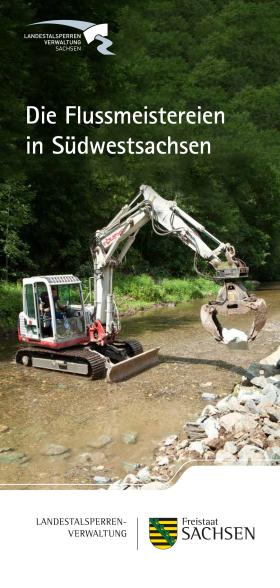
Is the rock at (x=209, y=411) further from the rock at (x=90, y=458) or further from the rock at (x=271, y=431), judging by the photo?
the rock at (x=90, y=458)

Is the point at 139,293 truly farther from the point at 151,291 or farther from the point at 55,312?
the point at 55,312

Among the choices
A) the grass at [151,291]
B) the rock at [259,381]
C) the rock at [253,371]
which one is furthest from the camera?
the grass at [151,291]

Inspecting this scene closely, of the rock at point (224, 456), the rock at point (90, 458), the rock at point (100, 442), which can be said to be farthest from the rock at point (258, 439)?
the rock at point (100, 442)

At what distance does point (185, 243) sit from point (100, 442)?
4.14m

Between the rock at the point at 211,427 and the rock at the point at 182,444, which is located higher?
the rock at the point at 211,427

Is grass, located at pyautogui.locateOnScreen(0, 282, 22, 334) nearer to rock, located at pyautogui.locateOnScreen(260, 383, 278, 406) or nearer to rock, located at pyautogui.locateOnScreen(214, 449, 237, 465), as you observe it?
rock, located at pyautogui.locateOnScreen(260, 383, 278, 406)

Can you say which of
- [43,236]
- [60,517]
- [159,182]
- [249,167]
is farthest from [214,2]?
[43,236]

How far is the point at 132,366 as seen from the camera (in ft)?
32.1

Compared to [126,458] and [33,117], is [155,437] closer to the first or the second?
[126,458]

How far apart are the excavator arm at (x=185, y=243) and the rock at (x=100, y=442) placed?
7.69 feet

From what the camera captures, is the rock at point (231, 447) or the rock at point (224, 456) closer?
the rock at point (224, 456)

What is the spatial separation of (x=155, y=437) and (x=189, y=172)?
11.9 m

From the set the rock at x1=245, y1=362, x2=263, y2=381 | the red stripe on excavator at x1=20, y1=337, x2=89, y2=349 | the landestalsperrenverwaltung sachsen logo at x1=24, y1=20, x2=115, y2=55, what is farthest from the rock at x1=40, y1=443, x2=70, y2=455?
the landestalsperrenverwaltung sachsen logo at x1=24, y1=20, x2=115, y2=55

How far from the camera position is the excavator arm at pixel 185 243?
287 inches
